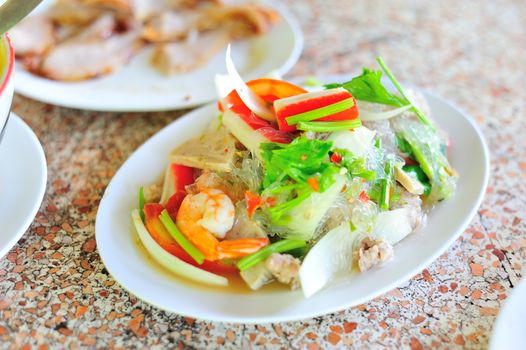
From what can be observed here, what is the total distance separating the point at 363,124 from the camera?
1444 millimetres

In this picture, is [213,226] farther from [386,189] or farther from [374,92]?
[374,92]

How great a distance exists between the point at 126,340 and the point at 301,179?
0.46 metres

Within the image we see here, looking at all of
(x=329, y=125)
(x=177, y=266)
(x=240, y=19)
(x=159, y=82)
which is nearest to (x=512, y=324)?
(x=329, y=125)

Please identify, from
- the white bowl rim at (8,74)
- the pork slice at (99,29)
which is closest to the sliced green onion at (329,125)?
the white bowl rim at (8,74)

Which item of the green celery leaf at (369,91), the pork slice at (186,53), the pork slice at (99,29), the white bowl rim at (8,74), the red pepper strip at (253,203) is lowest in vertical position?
the pork slice at (99,29)

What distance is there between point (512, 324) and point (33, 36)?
178cm

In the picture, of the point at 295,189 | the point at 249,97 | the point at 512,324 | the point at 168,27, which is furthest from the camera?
the point at 168,27

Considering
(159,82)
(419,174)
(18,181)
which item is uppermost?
(419,174)

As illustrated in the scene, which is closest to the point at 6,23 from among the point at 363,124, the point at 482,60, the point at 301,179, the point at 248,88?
the point at 248,88

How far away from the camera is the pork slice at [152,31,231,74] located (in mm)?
2076

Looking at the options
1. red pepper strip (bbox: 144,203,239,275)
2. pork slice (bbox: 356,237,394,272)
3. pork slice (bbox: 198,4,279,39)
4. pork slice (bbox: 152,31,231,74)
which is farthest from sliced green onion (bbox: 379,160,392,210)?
pork slice (bbox: 198,4,279,39)

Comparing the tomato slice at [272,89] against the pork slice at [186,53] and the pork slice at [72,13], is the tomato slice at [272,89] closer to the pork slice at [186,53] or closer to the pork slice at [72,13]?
the pork slice at [186,53]

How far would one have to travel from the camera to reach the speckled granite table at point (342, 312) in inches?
46.6

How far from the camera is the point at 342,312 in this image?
1230mm
